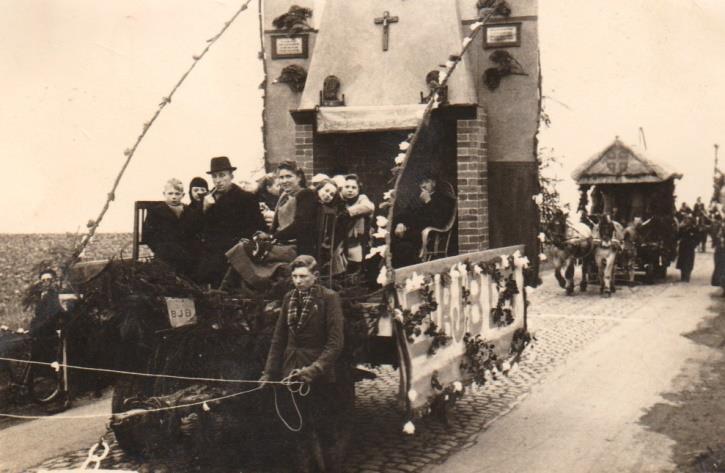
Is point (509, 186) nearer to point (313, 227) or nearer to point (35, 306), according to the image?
point (313, 227)

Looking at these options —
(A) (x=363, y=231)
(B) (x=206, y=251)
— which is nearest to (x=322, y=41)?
(A) (x=363, y=231)

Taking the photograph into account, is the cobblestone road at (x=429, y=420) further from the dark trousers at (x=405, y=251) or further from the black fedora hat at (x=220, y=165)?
the black fedora hat at (x=220, y=165)

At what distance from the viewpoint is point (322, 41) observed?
34.2 ft

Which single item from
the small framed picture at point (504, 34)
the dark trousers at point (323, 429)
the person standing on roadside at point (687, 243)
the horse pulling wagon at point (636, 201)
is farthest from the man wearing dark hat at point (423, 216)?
the person standing on roadside at point (687, 243)

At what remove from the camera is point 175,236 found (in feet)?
22.4

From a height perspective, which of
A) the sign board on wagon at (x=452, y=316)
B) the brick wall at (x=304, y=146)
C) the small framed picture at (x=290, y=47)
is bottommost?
the sign board on wagon at (x=452, y=316)

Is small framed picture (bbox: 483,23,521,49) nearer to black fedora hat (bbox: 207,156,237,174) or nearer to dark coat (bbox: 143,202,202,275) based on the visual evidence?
black fedora hat (bbox: 207,156,237,174)

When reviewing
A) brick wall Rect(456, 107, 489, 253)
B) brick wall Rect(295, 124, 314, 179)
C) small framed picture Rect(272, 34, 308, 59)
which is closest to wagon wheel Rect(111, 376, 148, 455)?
brick wall Rect(456, 107, 489, 253)

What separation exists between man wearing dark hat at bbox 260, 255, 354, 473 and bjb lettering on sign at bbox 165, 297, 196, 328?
711 millimetres

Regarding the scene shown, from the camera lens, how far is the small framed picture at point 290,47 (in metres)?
10.5

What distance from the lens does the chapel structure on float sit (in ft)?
29.4

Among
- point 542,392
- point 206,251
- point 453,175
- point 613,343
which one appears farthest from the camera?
point 613,343

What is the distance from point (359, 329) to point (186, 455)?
1.95 metres

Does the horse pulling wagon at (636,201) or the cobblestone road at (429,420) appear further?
the horse pulling wagon at (636,201)
